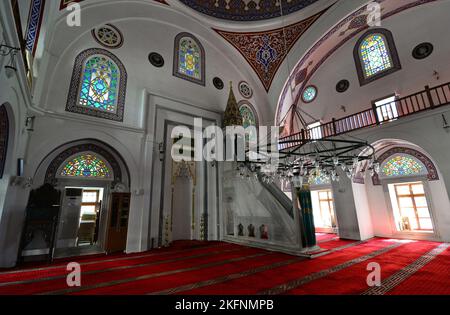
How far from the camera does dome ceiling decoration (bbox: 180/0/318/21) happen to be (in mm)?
6661

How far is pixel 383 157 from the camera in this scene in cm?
616

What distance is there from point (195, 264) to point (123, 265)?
123 cm

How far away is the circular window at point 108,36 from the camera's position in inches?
201

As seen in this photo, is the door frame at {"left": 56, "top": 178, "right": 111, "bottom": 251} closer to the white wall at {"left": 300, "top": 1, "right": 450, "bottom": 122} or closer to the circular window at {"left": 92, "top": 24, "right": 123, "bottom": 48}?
the circular window at {"left": 92, "top": 24, "right": 123, "bottom": 48}

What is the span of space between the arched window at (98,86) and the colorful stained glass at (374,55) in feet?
25.5

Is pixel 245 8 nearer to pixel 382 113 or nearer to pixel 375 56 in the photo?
pixel 375 56

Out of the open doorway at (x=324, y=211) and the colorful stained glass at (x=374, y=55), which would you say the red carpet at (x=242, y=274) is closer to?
the open doorway at (x=324, y=211)

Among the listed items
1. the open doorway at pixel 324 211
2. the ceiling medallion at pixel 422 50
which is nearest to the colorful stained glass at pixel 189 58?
the open doorway at pixel 324 211

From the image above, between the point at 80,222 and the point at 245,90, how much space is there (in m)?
6.66

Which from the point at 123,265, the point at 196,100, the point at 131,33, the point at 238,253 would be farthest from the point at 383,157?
the point at 131,33

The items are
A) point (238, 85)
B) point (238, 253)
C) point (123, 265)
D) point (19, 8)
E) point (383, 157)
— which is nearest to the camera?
point (19, 8)

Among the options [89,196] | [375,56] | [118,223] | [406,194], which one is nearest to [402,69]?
[375,56]

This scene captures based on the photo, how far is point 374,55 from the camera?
691cm
